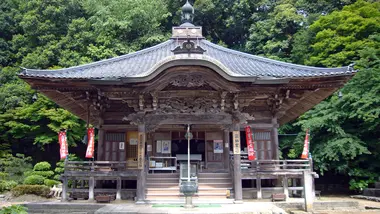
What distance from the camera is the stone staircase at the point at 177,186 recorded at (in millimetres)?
12742

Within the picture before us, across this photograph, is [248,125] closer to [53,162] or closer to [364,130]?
[364,130]

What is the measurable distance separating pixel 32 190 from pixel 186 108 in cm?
1220

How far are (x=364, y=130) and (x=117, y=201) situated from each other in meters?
15.9

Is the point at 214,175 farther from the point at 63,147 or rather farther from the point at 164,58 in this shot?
the point at 63,147

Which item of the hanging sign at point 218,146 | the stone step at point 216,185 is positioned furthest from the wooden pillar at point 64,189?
the hanging sign at point 218,146

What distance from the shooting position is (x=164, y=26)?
123ft

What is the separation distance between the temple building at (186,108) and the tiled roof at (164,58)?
0.15 feet

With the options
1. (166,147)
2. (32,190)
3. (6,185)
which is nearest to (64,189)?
(166,147)

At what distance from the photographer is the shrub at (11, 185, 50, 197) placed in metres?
19.1

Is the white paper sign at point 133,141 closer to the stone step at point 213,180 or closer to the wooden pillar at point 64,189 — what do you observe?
the wooden pillar at point 64,189

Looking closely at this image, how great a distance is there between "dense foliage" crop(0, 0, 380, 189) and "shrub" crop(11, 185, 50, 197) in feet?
16.2

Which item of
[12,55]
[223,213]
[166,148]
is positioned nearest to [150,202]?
[223,213]

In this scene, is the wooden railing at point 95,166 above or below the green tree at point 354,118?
below

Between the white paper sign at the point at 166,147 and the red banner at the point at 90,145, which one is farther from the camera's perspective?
the white paper sign at the point at 166,147
